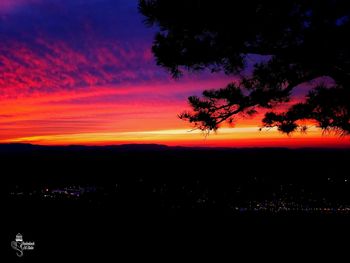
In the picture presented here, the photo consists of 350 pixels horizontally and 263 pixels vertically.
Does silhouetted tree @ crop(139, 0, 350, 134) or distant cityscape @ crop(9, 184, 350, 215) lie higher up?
silhouetted tree @ crop(139, 0, 350, 134)

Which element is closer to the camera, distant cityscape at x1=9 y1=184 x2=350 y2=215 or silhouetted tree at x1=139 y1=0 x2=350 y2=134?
silhouetted tree at x1=139 y1=0 x2=350 y2=134

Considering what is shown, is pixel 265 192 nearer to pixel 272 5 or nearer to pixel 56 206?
pixel 56 206

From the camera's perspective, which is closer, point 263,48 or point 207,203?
point 263,48

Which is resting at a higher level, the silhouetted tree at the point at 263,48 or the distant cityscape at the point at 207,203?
the silhouetted tree at the point at 263,48

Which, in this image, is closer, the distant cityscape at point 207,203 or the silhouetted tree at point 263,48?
the silhouetted tree at point 263,48

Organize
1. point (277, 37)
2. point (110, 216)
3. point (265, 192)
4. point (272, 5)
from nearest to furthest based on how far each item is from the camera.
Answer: point (272, 5)
point (277, 37)
point (110, 216)
point (265, 192)

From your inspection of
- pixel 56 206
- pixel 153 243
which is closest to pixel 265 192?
pixel 56 206

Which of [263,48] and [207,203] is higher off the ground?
[263,48]

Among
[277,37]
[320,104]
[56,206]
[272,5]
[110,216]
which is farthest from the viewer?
[56,206]
